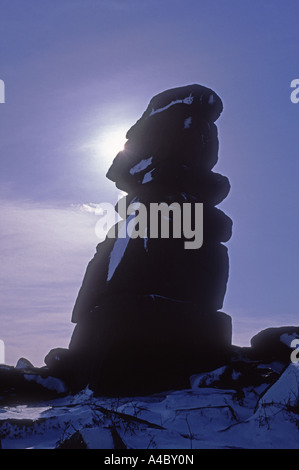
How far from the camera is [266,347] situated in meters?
16.3

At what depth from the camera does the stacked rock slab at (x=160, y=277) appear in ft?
49.6

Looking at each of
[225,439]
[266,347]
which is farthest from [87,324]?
[225,439]

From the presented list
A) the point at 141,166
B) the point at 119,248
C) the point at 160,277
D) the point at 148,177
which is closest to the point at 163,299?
the point at 160,277

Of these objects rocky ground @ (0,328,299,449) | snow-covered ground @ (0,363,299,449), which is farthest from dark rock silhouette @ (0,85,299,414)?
snow-covered ground @ (0,363,299,449)

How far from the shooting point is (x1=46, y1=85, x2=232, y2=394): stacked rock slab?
49.6 ft

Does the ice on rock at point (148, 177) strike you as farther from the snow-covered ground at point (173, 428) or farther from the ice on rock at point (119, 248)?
the snow-covered ground at point (173, 428)

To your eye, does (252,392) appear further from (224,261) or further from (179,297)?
(224,261)

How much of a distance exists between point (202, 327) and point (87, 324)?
4354 mm

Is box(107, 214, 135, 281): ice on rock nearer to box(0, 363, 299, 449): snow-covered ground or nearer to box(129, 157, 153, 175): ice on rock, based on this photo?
box(129, 157, 153, 175): ice on rock

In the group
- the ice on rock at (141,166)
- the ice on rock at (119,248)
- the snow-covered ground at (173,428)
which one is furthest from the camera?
the ice on rock at (141,166)

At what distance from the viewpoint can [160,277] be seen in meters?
15.9

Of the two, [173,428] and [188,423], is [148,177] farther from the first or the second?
[173,428]

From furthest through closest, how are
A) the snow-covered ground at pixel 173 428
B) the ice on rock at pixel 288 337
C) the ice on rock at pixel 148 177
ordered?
1. the ice on rock at pixel 148 177
2. the ice on rock at pixel 288 337
3. the snow-covered ground at pixel 173 428

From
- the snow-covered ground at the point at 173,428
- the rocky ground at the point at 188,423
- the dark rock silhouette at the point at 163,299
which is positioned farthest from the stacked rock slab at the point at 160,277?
the snow-covered ground at the point at 173,428
